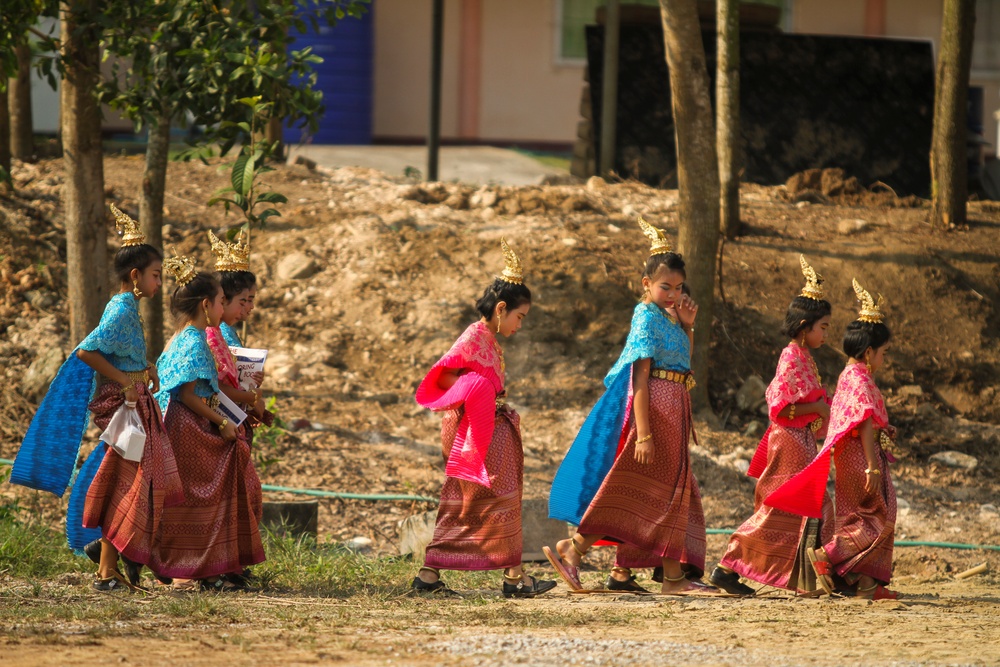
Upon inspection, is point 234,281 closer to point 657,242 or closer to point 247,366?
point 247,366

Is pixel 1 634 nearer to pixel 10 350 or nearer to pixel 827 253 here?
pixel 10 350

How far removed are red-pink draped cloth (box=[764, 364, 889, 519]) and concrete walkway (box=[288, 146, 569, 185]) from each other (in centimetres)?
769

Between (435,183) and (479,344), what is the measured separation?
6461 millimetres

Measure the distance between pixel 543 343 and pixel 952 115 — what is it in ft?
13.6

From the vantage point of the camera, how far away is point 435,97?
1291 cm

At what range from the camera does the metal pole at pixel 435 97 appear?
12.5 m

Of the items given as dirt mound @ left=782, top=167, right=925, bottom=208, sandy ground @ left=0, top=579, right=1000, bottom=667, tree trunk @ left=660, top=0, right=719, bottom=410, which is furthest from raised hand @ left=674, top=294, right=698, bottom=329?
dirt mound @ left=782, top=167, right=925, bottom=208

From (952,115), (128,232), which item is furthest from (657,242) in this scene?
(952,115)

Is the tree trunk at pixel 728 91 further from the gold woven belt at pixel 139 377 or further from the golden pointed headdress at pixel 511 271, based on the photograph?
the gold woven belt at pixel 139 377

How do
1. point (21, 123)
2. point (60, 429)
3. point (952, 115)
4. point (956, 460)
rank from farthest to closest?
point (21, 123), point (952, 115), point (956, 460), point (60, 429)

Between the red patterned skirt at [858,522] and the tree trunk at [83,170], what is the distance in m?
4.85

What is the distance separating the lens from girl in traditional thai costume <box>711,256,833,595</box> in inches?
227

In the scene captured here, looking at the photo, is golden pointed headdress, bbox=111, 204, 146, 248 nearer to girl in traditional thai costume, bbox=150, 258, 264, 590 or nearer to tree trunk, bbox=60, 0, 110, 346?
girl in traditional thai costume, bbox=150, 258, 264, 590

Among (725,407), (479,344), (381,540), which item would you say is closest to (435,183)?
(725,407)
